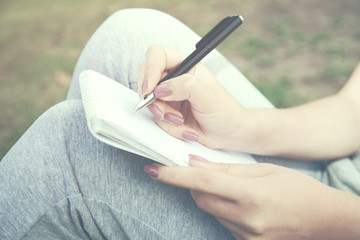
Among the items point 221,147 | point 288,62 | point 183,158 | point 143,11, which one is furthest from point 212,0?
point 183,158

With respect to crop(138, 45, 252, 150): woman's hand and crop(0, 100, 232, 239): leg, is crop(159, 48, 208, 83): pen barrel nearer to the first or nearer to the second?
crop(138, 45, 252, 150): woman's hand

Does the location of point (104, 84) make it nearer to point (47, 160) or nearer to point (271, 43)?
point (47, 160)

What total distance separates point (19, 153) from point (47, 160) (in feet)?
0.21

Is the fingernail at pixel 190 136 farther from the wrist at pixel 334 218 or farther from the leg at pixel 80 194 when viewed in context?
the wrist at pixel 334 218

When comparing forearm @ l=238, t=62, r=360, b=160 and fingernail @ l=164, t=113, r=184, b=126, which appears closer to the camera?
fingernail @ l=164, t=113, r=184, b=126

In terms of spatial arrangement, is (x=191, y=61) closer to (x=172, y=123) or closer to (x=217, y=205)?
(x=172, y=123)

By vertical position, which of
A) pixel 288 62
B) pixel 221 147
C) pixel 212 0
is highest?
pixel 212 0

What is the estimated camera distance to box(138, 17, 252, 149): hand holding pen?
2.07 ft

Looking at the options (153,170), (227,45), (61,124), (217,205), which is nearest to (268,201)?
(217,205)

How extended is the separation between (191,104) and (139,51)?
0.83 feet

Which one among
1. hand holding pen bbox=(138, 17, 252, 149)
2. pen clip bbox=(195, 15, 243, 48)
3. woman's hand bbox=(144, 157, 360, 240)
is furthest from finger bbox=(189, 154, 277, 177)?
pen clip bbox=(195, 15, 243, 48)

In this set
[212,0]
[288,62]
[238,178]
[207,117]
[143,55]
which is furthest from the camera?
[212,0]

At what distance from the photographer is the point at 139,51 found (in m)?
0.83

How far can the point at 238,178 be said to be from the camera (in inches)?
22.1
